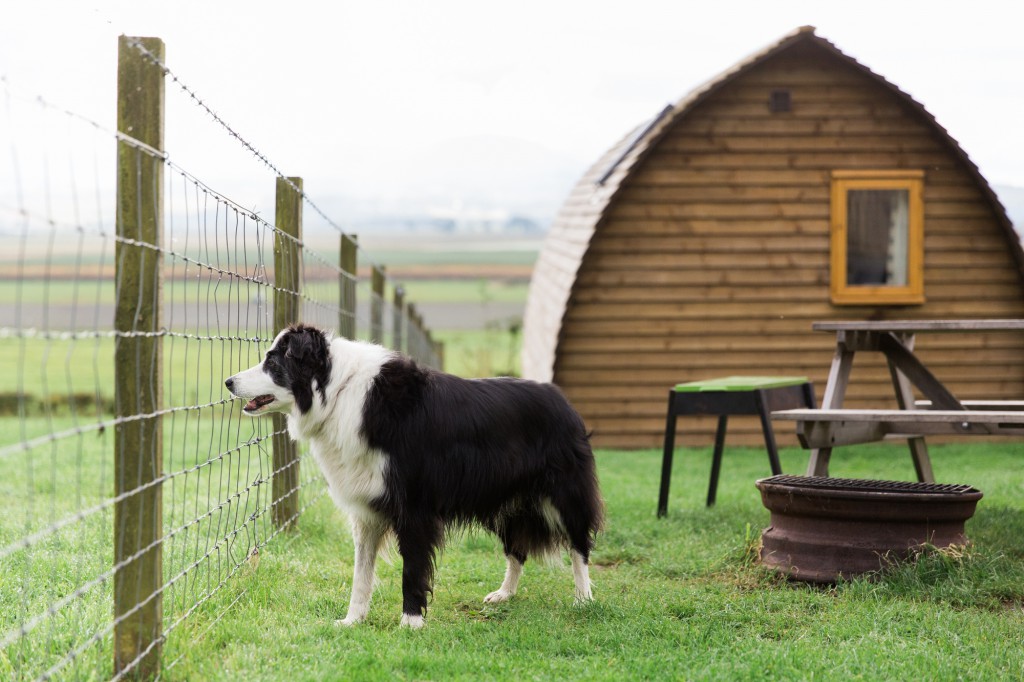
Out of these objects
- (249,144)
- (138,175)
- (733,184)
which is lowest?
(138,175)

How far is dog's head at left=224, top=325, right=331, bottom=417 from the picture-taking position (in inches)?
189

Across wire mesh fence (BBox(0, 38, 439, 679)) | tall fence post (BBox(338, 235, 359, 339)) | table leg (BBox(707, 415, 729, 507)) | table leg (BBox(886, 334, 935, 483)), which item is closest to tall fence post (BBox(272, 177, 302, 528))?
wire mesh fence (BBox(0, 38, 439, 679))

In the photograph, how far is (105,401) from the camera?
18297 mm

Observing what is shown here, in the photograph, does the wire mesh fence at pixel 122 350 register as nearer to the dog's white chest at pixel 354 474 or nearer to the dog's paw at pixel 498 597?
the dog's white chest at pixel 354 474

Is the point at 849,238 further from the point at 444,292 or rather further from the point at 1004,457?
the point at 444,292

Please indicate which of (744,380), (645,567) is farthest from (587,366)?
(645,567)

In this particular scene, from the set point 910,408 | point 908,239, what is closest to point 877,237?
point 908,239

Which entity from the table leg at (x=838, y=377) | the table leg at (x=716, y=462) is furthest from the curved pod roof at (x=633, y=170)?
the table leg at (x=838, y=377)

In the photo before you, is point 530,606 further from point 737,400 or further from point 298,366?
point 737,400

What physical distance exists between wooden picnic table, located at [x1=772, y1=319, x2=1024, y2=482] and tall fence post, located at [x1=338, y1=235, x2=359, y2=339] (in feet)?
11.4

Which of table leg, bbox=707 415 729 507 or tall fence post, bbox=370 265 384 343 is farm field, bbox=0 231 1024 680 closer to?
table leg, bbox=707 415 729 507

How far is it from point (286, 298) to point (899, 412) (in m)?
3.57

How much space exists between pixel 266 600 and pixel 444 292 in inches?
2585

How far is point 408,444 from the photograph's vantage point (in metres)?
4.85
